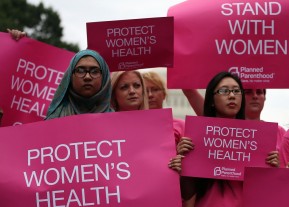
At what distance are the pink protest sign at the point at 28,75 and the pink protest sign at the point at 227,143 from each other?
1927 mm

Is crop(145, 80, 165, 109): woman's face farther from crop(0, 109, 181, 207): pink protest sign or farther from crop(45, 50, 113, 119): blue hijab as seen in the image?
crop(0, 109, 181, 207): pink protest sign

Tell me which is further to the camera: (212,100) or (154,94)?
(154,94)

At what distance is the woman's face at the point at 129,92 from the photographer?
830 centimetres

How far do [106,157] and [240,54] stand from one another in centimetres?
202

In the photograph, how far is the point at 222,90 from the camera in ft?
25.1

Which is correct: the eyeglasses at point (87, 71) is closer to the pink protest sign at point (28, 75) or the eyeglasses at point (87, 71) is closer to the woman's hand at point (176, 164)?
the woman's hand at point (176, 164)

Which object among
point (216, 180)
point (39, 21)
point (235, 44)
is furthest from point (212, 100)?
point (39, 21)

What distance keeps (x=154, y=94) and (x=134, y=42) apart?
3.06 feet

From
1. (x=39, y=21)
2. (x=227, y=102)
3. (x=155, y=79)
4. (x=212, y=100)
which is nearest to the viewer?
(x=227, y=102)

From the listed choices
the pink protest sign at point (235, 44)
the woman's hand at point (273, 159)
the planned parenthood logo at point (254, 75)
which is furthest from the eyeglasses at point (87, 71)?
the planned parenthood logo at point (254, 75)

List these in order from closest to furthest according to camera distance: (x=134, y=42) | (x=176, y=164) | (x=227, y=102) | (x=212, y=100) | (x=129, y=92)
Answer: (x=176, y=164) → (x=227, y=102) → (x=212, y=100) → (x=129, y=92) → (x=134, y=42)

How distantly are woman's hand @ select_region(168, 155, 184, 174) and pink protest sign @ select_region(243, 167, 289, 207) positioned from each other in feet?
1.68

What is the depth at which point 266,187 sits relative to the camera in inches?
288

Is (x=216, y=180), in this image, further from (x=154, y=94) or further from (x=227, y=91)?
(x=154, y=94)
